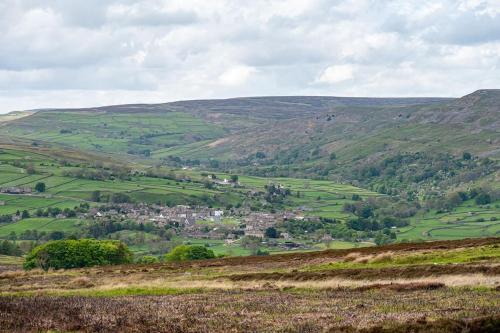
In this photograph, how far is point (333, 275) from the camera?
49.6 m

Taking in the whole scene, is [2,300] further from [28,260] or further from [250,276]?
[28,260]

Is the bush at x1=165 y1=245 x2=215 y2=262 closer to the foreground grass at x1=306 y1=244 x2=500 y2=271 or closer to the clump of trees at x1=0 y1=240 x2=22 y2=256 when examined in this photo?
the clump of trees at x1=0 y1=240 x2=22 y2=256

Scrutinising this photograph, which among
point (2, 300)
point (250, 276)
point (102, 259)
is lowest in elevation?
point (102, 259)

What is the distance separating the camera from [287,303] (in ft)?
115

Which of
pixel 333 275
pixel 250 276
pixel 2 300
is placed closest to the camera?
pixel 2 300

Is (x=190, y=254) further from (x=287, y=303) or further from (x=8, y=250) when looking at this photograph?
(x=287, y=303)

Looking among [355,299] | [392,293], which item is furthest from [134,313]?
[392,293]

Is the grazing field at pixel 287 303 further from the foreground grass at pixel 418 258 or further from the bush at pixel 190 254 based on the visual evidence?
the bush at pixel 190 254

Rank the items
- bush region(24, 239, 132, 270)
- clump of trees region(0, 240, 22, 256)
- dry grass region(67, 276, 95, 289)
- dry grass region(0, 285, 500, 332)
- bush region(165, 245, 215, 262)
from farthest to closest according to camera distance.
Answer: clump of trees region(0, 240, 22, 256) → bush region(165, 245, 215, 262) → bush region(24, 239, 132, 270) → dry grass region(67, 276, 95, 289) → dry grass region(0, 285, 500, 332)

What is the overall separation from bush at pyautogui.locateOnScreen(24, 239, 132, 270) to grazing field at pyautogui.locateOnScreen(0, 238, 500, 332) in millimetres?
53925

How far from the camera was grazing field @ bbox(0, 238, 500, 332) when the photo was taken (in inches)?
1051

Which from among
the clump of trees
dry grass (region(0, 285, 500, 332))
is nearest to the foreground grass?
dry grass (region(0, 285, 500, 332))

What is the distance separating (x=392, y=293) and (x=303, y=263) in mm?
34696

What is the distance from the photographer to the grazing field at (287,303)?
2670cm
